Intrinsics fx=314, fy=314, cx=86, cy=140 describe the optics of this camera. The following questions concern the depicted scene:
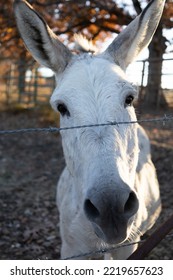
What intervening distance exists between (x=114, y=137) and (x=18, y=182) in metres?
5.20

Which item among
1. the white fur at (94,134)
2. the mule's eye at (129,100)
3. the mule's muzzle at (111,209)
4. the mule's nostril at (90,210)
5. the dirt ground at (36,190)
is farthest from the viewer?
the dirt ground at (36,190)

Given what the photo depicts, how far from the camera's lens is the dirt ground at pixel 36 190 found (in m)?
4.46

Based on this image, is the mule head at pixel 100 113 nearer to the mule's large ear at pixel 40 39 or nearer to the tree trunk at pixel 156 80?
the mule's large ear at pixel 40 39

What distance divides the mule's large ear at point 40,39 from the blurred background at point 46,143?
3.77ft

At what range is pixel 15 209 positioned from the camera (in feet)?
18.6

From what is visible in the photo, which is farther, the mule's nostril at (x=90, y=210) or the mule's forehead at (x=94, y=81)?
the mule's forehead at (x=94, y=81)

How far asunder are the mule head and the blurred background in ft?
2.19

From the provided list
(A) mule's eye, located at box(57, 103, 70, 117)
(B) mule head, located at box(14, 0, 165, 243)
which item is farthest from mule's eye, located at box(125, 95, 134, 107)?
(A) mule's eye, located at box(57, 103, 70, 117)

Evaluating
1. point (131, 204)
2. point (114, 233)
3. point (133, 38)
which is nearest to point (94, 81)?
point (133, 38)

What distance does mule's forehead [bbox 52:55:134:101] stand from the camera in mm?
2320

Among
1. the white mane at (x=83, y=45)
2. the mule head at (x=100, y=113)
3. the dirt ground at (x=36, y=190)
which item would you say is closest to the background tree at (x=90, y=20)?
the dirt ground at (x=36, y=190)

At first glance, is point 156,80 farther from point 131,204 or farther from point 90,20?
point 131,204

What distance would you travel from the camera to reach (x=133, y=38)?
2.87 metres

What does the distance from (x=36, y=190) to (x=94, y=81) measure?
14.9 ft
